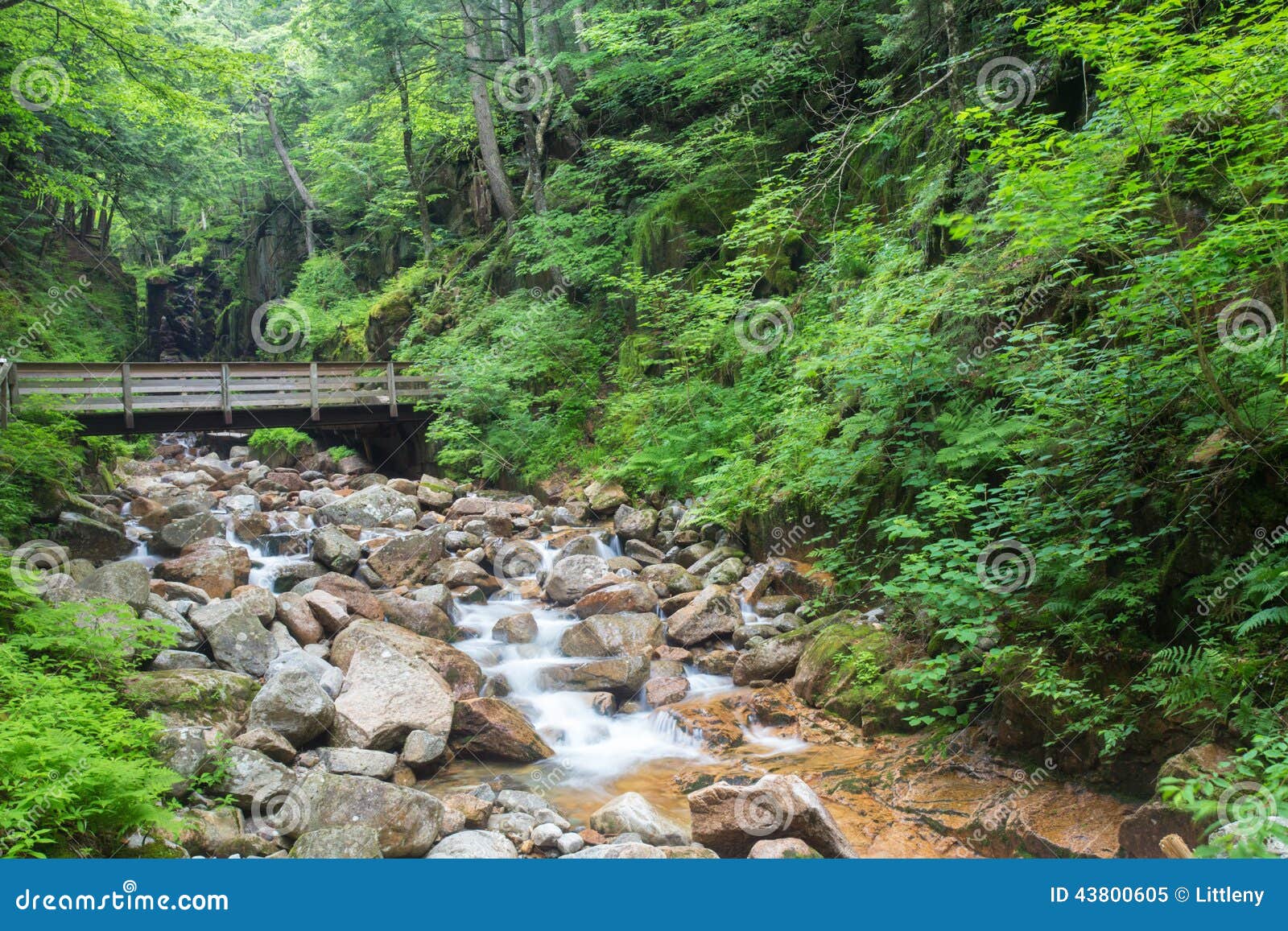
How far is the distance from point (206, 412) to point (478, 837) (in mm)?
12148

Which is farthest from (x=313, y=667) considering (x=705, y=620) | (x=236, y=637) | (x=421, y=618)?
(x=705, y=620)

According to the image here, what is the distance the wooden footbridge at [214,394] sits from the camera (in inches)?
507

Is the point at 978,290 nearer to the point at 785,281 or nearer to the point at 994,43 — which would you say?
the point at 994,43

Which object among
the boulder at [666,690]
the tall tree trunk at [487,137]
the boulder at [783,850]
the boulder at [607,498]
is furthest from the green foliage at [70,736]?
the tall tree trunk at [487,137]

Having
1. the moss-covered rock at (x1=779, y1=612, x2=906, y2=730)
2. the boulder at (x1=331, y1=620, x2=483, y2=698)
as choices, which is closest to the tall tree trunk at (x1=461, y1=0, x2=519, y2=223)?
the boulder at (x1=331, y1=620, x2=483, y2=698)

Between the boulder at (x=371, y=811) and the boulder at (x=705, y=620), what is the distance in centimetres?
363

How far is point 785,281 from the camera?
12344mm

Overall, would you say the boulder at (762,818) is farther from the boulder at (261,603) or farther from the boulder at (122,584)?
the boulder at (122,584)

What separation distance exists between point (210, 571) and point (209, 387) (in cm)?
643

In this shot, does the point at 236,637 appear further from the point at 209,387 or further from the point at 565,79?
the point at 565,79

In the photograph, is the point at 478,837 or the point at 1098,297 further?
the point at 1098,297

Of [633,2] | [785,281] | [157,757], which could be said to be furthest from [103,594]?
[633,2]

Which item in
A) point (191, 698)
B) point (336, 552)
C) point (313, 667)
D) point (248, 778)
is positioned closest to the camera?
point (248, 778)

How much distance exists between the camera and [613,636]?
8359 mm
